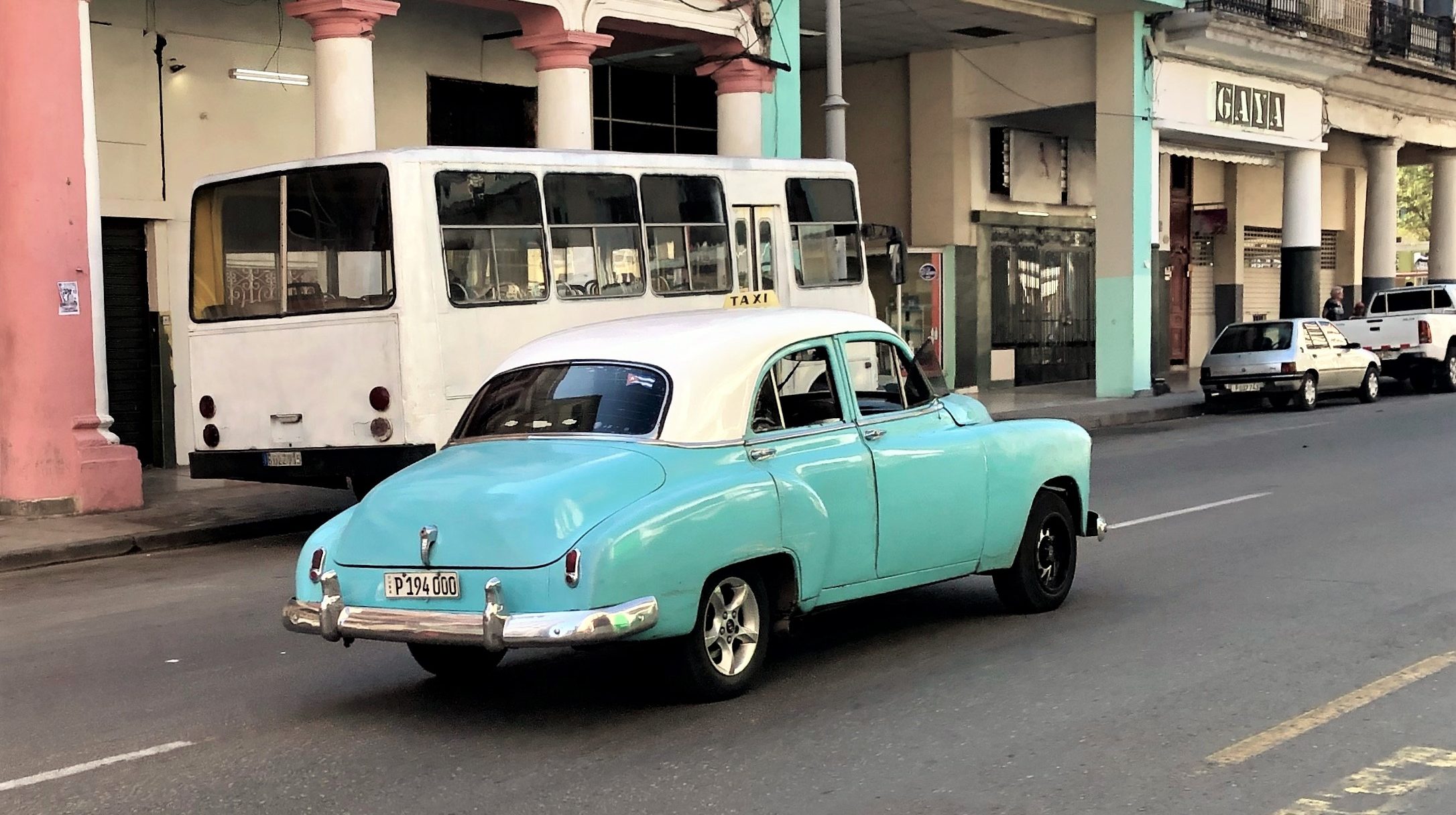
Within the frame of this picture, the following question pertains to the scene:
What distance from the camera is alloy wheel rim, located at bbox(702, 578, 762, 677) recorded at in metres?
6.80

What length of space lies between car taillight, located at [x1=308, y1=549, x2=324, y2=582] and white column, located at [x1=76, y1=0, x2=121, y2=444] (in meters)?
8.90

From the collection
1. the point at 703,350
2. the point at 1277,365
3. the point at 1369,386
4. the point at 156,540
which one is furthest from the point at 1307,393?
the point at 703,350

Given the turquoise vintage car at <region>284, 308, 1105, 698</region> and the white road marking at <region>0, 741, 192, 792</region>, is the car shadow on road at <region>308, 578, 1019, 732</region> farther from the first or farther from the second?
the white road marking at <region>0, 741, 192, 792</region>

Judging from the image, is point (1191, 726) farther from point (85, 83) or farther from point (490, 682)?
point (85, 83)

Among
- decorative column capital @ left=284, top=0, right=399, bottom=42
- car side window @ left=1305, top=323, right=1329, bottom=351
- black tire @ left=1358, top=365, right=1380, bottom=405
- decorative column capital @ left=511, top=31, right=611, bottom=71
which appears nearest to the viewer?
decorative column capital @ left=284, top=0, right=399, bottom=42

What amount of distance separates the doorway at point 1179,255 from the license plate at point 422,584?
3384 cm

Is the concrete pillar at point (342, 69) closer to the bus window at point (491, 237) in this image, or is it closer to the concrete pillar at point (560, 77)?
the concrete pillar at point (560, 77)

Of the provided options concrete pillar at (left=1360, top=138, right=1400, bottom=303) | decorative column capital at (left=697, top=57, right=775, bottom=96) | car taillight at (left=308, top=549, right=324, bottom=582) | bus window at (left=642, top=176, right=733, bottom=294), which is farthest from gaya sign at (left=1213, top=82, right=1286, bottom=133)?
car taillight at (left=308, top=549, right=324, bottom=582)

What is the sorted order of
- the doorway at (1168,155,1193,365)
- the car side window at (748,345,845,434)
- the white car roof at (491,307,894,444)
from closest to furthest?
the white car roof at (491,307,894,444), the car side window at (748,345,845,434), the doorway at (1168,155,1193,365)

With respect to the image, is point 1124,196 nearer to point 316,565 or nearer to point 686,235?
point 686,235

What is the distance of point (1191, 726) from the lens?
6.38 meters

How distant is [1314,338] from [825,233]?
13.8 meters

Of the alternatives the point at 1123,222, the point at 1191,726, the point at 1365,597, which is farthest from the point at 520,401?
the point at 1123,222

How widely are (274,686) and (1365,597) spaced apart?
582 cm
